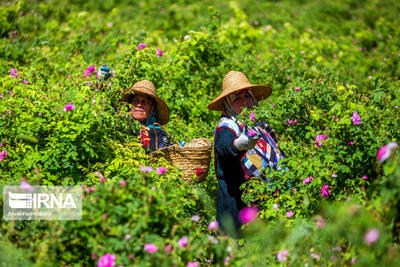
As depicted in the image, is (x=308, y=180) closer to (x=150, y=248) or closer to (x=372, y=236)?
(x=372, y=236)

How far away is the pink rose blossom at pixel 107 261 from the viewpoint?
6.19ft

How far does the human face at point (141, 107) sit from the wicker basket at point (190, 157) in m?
0.55

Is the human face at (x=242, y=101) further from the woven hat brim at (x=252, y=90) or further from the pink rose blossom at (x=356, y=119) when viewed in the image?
the pink rose blossom at (x=356, y=119)

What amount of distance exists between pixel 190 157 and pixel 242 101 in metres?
0.69

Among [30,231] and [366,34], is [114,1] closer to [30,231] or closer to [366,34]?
[366,34]

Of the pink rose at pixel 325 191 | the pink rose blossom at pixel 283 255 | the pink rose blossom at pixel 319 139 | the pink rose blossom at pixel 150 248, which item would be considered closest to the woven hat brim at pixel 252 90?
the pink rose blossom at pixel 319 139

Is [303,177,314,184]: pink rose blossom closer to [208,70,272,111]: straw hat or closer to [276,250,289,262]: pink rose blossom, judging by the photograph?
[276,250,289,262]: pink rose blossom

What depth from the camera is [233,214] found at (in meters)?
2.94

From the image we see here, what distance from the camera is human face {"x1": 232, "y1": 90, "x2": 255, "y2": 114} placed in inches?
134

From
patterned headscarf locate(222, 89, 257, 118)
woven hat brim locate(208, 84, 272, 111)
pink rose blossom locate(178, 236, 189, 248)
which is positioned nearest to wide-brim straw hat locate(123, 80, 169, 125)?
woven hat brim locate(208, 84, 272, 111)

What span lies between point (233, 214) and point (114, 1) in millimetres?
8340

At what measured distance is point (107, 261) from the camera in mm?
1896

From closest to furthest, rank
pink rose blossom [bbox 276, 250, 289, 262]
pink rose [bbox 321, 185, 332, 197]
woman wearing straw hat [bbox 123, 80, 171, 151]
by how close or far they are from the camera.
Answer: pink rose blossom [bbox 276, 250, 289, 262], pink rose [bbox 321, 185, 332, 197], woman wearing straw hat [bbox 123, 80, 171, 151]

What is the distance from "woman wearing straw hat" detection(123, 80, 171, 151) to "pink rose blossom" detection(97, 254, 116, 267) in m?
1.77
